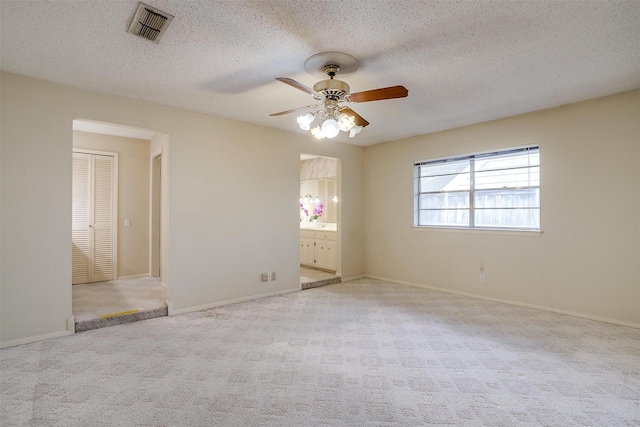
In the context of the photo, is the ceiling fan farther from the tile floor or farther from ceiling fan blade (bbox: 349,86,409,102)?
the tile floor

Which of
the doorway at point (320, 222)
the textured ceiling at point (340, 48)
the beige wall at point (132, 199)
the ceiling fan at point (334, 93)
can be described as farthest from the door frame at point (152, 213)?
the ceiling fan at point (334, 93)

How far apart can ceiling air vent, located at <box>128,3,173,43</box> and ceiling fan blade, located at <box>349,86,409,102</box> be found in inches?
56.5

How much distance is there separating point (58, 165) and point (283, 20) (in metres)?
2.75

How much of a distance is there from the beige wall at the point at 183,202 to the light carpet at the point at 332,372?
525 mm

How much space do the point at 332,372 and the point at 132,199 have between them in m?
4.91

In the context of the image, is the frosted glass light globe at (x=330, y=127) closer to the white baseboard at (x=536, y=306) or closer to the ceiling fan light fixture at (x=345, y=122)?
the ceiling fan light fixture at (x=345, y=122)

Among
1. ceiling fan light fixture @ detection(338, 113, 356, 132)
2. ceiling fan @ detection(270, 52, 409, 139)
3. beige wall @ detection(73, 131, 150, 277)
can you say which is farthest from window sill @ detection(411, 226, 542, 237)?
beige wall @ detection(73, 131, 150, 277)

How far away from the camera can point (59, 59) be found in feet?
9.09

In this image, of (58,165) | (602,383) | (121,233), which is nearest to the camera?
(602,383)

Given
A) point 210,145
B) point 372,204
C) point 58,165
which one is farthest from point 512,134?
point 58,165

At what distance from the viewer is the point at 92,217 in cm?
534

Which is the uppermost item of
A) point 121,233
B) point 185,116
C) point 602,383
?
point 185,116

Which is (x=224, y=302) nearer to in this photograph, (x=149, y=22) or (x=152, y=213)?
(x=152, y=213)

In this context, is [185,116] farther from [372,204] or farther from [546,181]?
[546,181]
